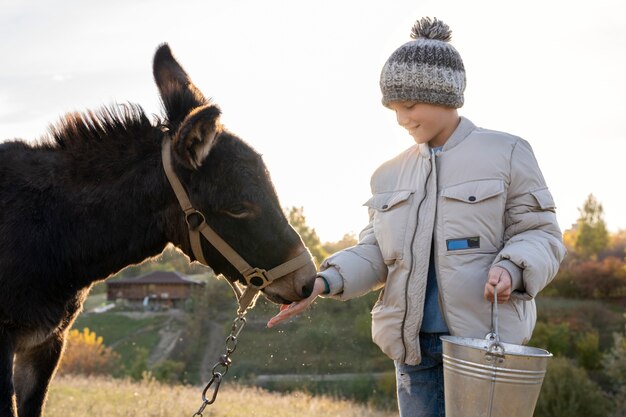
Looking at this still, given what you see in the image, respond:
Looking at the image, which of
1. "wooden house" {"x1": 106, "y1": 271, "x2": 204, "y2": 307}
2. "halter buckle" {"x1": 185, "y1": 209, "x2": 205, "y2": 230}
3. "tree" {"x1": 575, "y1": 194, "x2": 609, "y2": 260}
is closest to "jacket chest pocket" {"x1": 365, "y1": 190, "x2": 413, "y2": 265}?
"halter buckle" {"x1": 185, "y1": 209, "x2": 205, "y2": 230}

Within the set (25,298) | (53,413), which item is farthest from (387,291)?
(53,413)

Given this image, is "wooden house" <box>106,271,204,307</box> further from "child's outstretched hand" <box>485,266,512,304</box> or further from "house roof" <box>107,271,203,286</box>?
"child's outstretched hand" <box>485,266,512,304</box>

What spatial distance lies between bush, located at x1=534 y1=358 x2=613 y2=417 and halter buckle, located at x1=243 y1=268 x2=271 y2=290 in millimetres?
31431

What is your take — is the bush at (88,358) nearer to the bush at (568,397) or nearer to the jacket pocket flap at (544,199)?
the bush at (568,397)

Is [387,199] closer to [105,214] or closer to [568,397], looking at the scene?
[105,214]

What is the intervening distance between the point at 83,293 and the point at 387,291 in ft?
5.33

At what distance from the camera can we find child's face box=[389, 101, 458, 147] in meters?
3.55

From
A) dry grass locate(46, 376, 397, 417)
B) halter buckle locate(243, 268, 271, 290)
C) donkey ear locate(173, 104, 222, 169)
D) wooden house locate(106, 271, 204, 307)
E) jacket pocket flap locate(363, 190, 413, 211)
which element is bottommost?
wooden house locate(106, 271, 204, 307)

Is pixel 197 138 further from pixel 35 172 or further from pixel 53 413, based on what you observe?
pixel 53 413

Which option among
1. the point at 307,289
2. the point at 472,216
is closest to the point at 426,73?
the point at 472,216

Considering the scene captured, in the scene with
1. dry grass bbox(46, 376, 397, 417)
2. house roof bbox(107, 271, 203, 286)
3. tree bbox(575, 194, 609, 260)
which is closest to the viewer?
dry grass bbox(46, 376, 397, 417)

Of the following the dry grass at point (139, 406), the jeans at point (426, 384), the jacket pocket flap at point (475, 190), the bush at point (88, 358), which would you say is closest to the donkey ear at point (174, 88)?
the jacket pocket flap at point (475, 190)

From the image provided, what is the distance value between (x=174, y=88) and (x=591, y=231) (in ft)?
254

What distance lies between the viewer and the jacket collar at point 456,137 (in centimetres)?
362
